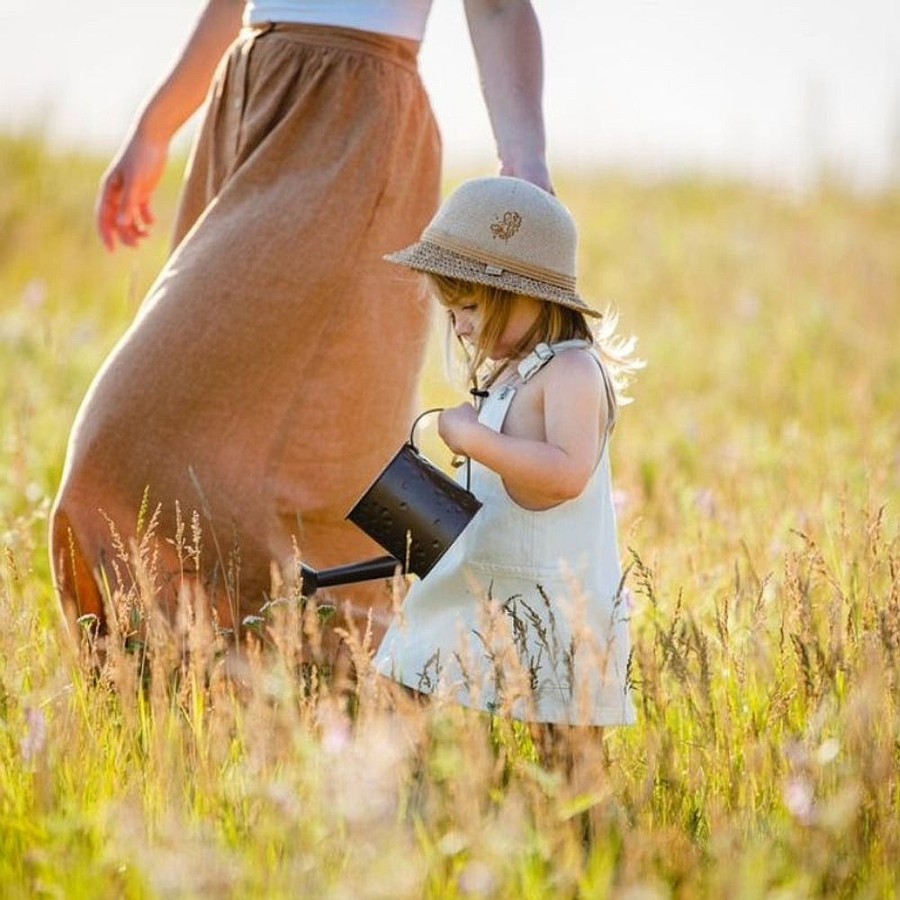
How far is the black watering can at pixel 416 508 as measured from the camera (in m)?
2.57

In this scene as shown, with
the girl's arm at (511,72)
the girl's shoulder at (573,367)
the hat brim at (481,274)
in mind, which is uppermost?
the girl's arm at (511,72)

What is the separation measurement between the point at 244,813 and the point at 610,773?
63cm

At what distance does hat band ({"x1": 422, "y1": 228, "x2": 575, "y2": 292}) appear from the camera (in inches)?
104

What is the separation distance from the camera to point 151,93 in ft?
11.4

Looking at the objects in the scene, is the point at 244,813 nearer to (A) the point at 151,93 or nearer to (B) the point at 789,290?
(A) the point at 151,93

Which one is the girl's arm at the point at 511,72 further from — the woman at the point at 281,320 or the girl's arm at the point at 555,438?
the girl's arm at the point at 555,438

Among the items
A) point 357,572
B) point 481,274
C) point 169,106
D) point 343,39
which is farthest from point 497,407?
point 169,106

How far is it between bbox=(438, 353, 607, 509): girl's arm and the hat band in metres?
0.13

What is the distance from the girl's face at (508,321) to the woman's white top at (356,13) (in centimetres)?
76

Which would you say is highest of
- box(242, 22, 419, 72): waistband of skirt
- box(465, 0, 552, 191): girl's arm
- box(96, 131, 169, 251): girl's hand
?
box(242, 22, 419, 72): waistband of skirt

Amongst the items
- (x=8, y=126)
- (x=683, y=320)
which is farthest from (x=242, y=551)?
(x=8, y=126)

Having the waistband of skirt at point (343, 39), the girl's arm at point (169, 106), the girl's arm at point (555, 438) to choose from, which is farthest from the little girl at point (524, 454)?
the girl's arm at point (169, 106)

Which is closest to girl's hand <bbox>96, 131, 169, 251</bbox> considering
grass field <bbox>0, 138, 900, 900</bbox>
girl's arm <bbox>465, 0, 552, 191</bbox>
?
grass field <bbox>0, 138, 900, 900</bbox>

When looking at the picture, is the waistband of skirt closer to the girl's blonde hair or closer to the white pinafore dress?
the girl's blonde hair
